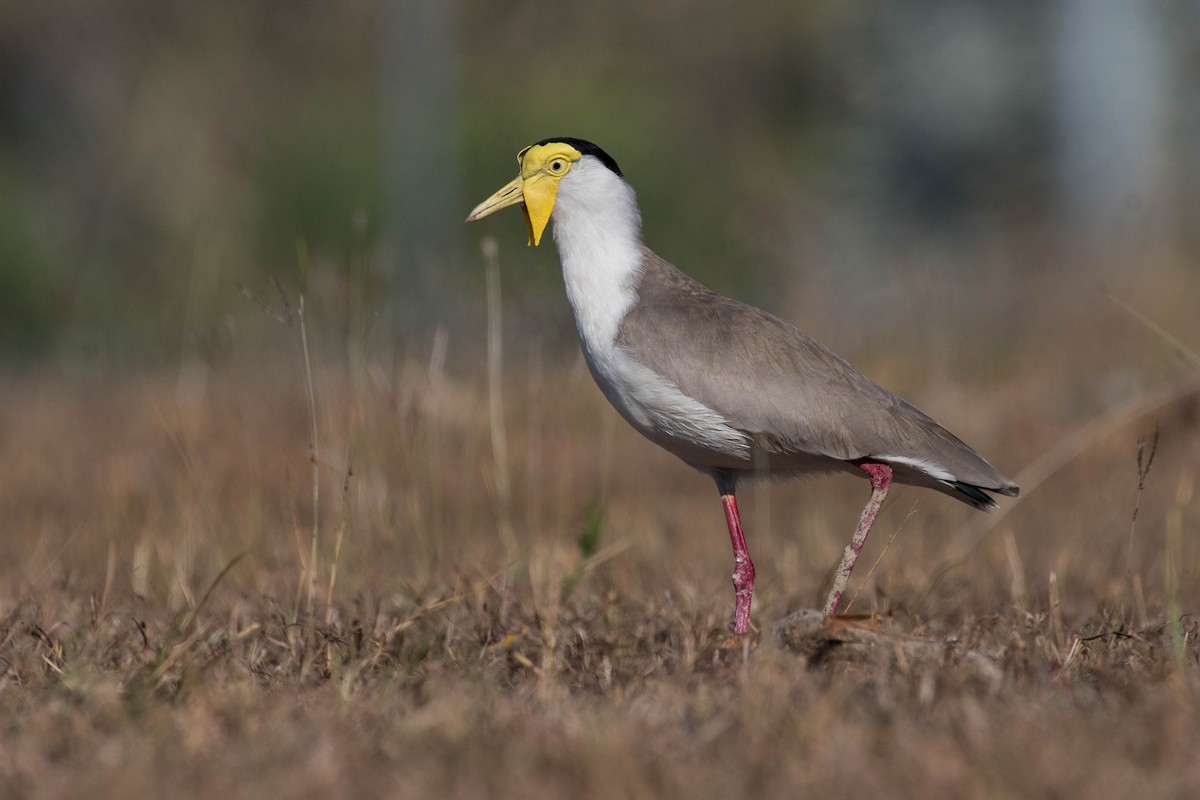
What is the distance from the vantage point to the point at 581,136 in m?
19.2

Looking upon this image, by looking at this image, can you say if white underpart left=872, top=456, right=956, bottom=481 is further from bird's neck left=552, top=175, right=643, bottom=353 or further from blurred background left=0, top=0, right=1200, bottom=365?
blurred background left=0, top=0, right=1200, bottom=365

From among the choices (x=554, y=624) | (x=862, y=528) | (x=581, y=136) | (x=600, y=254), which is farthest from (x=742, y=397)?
(x=581, y=136)

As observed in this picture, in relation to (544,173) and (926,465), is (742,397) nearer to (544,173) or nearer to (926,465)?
(926,465)

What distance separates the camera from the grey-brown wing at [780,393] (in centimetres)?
421

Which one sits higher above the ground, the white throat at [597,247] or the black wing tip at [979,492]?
the white throat at [597,247]

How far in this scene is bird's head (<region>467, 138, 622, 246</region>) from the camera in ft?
15.5

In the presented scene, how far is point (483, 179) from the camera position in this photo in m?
19.5

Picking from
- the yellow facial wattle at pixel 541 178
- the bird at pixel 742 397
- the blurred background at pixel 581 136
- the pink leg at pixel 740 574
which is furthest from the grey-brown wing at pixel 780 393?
the blurred background at pixel 581 136

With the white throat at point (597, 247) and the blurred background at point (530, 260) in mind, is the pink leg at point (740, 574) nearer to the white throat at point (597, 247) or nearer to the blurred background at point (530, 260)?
the blurred background at point (530, 260)

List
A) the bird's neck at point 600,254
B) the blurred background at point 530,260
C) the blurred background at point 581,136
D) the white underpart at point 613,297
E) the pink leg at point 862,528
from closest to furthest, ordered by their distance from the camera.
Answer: the pink leg at point 862,528 → the white underpart at point 613,297 → the bird's neck at point 600,254 → the blurred background at point 530,260 → the blurred background at point 581,136

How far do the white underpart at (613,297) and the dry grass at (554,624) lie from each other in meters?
0.53

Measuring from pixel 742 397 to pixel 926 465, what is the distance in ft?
1.81

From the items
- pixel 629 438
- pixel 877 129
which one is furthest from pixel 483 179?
pixel 629 438

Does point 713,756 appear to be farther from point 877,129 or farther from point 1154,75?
point 877,129
